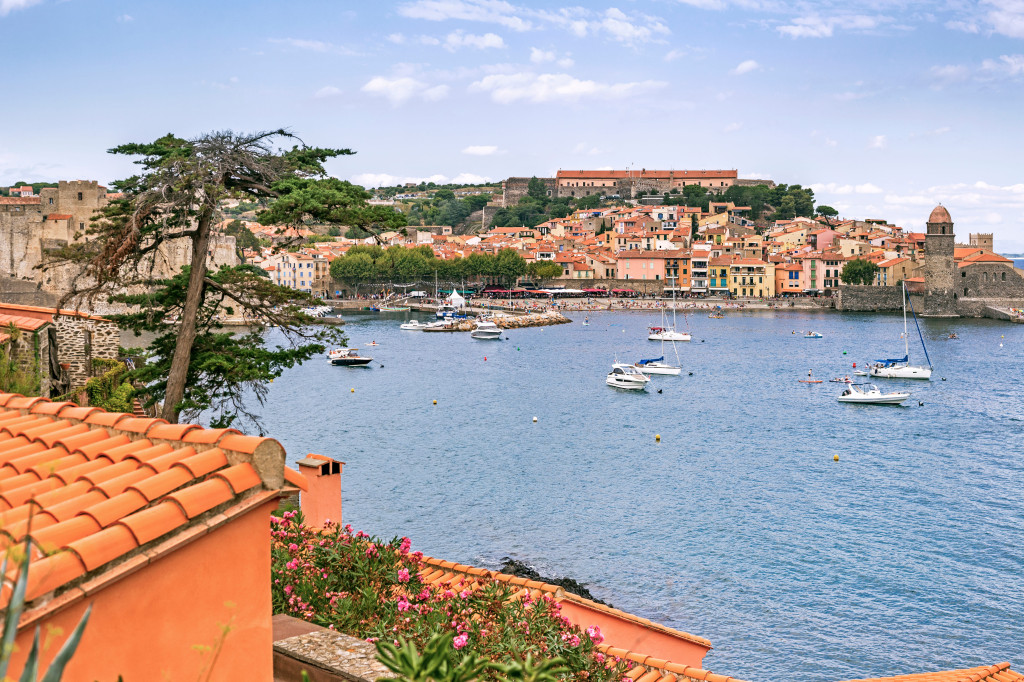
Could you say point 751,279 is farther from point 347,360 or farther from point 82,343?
point 82,343

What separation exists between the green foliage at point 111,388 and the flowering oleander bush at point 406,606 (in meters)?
6.78

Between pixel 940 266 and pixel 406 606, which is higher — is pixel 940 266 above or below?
above

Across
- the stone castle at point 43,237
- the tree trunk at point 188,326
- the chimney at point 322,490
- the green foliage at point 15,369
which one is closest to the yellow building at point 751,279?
the stone castle at point 43,237

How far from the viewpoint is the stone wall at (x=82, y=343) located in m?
12.1

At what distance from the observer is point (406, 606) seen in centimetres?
452

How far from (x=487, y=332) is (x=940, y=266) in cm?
4316

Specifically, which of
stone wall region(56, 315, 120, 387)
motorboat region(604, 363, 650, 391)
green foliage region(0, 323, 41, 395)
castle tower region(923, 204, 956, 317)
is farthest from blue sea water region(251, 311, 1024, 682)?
castle tower region(923, 204, 956, 317)

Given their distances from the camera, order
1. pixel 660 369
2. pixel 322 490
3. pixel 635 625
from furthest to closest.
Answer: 1. pixel 660 369
2. pixel 322 490
3. pixel 635 625

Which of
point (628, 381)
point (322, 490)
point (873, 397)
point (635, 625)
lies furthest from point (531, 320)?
point (635, 625)

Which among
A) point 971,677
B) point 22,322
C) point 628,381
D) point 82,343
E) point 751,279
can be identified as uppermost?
point 751,279

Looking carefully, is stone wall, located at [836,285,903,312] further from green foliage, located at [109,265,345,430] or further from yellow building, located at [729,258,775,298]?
green foliage, located at [109,265,345,430]

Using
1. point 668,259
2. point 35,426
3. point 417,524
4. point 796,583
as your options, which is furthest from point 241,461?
point 668,259

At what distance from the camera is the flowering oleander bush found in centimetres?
420

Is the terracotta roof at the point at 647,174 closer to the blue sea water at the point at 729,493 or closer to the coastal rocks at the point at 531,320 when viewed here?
the coastal rocks at the point at 531,320
